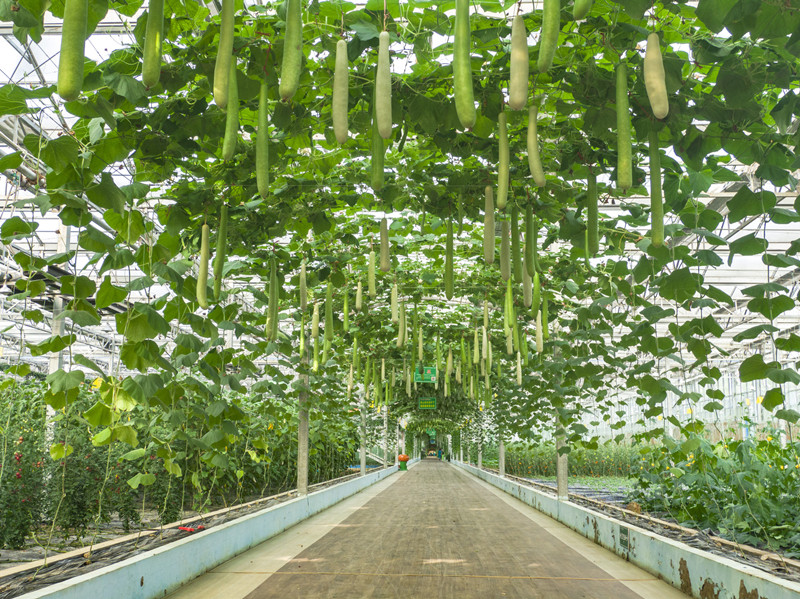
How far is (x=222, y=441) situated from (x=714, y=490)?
16.4 ft

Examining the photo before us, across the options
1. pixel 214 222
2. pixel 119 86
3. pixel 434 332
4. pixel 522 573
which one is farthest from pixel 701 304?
pixel 434 332

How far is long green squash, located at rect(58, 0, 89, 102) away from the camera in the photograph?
4.13 ft

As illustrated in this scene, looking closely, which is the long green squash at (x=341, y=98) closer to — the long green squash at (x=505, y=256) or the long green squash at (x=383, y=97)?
the long green squash at (x=383, y=97)

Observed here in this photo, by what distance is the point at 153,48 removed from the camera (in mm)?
1461

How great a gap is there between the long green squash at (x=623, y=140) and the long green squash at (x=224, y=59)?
1082 millimetres

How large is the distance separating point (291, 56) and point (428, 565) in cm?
545

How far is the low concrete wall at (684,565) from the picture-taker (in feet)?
12.7

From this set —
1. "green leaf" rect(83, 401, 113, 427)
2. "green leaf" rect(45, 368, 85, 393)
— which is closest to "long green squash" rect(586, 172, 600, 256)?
"green leaf" rect(45, 368, 85, 393)

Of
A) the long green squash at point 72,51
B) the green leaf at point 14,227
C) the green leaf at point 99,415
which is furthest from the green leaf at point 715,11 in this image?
the green leaf at point 99,415

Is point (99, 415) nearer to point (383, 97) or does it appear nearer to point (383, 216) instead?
point (383, 216)

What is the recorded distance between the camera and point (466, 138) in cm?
339

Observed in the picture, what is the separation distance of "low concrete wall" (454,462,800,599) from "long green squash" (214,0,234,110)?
392cm

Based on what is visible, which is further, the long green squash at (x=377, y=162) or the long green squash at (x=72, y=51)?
the long green squash at (x=377, y=162)

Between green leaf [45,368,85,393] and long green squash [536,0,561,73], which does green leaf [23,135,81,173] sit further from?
long green squash [536,0,561,73]
